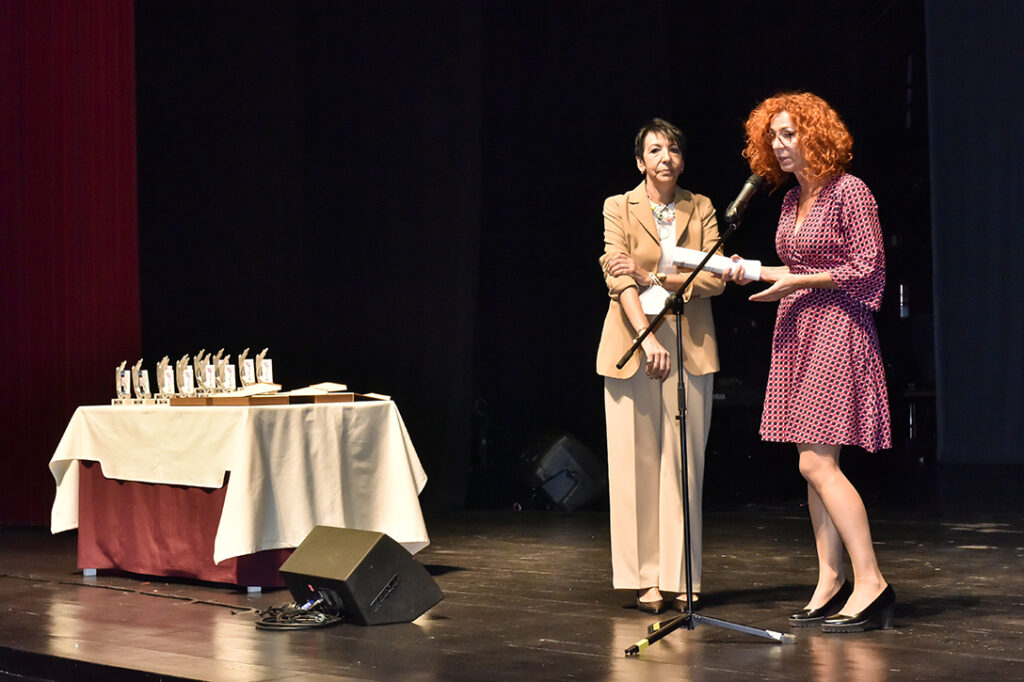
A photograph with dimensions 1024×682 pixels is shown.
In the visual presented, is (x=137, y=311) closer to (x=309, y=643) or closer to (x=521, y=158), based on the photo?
(x=521, y=158)

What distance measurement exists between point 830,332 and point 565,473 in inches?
155

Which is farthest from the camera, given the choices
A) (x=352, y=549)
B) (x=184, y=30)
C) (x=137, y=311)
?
(x=184, y=30)

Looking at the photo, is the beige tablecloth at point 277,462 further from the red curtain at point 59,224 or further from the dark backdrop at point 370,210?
the dark backdrop at point 370,210

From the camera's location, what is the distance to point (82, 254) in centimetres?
695

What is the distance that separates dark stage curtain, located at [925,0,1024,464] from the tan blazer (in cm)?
686

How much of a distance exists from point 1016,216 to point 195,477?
7.49 meters

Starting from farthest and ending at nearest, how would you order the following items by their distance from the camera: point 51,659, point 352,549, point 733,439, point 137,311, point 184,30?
point 733,439, point 184,30, point 137,311, point 352,549, point 51,659

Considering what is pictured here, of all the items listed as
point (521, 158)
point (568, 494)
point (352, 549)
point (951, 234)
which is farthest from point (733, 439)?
point (352, 549)

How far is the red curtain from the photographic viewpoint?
6.90 metres

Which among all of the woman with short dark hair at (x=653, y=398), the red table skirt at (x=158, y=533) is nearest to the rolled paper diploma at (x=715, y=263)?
the woman with short dark hair at (x=653, y=398)

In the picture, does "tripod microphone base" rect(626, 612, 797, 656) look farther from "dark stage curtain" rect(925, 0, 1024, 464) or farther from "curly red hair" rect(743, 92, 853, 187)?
"dark stage curtain" rect(925, 0, 1024, 464)

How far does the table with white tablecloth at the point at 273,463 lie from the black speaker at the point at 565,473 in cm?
253

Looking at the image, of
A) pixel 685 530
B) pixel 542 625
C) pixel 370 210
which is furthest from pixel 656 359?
pixel 370 210

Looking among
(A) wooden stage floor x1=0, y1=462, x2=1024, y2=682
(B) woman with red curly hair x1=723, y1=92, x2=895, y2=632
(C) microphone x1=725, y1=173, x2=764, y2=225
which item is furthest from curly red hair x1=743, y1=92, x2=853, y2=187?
(A) wooden stage floor x1=0, y1=462, x2=1024, y2=682
